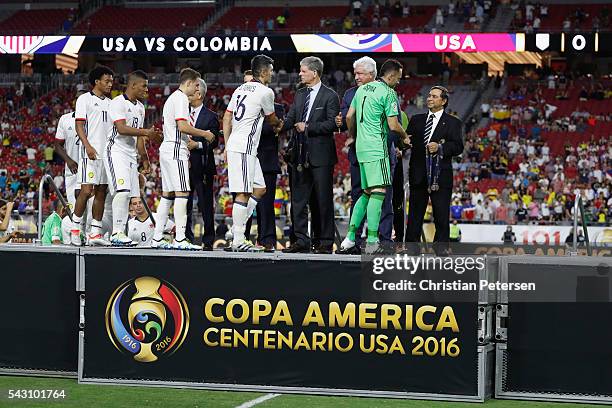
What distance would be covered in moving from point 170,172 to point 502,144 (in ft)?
73.5

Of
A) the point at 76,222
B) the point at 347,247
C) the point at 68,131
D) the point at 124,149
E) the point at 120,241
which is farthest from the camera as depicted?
the point at 68,131

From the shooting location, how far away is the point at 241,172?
10.6 metres

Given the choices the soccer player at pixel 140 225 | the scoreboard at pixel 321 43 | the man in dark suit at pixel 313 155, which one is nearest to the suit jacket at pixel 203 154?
the man in dark suit at pixel 313 155

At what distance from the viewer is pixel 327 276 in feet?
31.6

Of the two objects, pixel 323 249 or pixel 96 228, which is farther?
pixel 96 228

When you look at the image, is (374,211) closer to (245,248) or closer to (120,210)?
(245,248)

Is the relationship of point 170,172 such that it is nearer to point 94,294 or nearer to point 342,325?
point 94,294

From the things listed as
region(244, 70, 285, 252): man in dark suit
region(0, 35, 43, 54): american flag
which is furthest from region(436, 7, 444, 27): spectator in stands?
region(244, 70, 285, 252): man in dark suit

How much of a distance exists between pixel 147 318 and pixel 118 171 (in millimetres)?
1707

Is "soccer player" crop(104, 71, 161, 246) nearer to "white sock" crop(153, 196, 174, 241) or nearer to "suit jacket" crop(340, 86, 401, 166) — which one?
"white sock" crop(153, 196, 174, 241)

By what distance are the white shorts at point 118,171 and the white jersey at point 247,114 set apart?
1090mm

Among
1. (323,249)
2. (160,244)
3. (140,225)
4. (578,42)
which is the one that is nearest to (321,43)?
(578,42)

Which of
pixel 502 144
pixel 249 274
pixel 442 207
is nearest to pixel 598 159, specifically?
pixel 502 144

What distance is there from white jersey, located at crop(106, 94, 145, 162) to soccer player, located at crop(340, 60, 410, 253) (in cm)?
222
